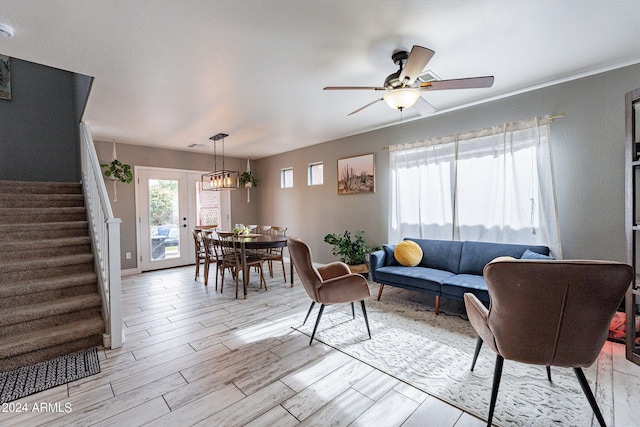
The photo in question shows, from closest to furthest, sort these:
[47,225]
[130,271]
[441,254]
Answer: [47,225] → [441,254] → [130,271]

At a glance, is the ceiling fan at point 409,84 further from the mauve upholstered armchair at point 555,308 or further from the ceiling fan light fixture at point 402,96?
the mauve upholstered armchair at point 555,308

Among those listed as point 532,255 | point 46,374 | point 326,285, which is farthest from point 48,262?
point 532,255

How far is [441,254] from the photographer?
373cm

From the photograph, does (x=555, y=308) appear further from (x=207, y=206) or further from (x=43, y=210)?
(x=207, y=206)

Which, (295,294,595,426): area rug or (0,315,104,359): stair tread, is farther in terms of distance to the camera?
(0,315,104,359): stair tread

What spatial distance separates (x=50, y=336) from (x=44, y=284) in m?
0.56

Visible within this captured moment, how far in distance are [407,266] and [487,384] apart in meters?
1.88

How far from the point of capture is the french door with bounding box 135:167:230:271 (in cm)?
572

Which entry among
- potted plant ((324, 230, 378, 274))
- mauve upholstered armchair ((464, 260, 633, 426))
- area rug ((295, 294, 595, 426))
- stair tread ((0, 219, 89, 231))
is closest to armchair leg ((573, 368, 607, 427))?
mauve upholstered armchair ((464, 260, 633, 426))

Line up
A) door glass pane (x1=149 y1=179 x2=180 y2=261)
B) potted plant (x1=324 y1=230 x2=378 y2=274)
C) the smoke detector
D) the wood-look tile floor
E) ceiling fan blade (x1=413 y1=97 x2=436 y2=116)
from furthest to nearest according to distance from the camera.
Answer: door glass pane (x1=149 y1=179 x2=180 y2=261) < potted plant (x1=324 y1=230 x2=378 y2=274) < ceiling fan blade (x1=413 y1=97 x2=436 y2=116) < the smoke detector < the wood-look tile floor

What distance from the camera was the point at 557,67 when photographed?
107 inches

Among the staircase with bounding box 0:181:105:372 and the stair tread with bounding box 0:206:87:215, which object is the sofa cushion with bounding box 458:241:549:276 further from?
the stair tread with bounding box 0:206:87:215

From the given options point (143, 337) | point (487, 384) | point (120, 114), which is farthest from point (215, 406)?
point (120, 114)

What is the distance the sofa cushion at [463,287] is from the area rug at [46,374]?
3.22m
